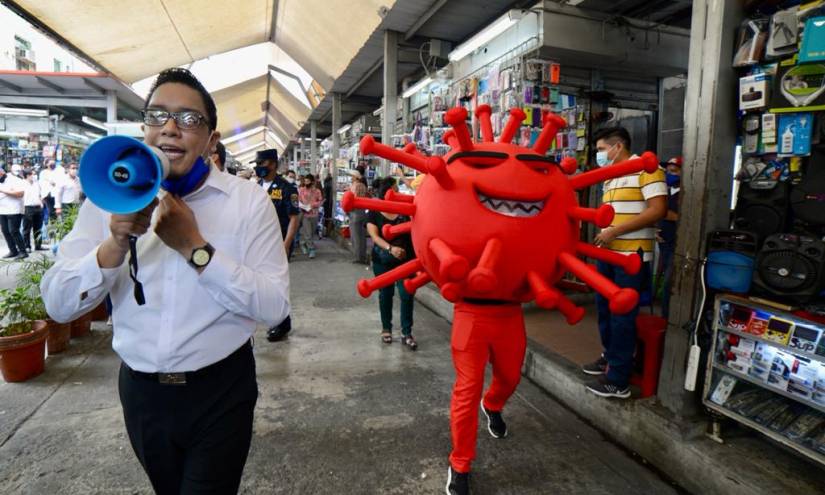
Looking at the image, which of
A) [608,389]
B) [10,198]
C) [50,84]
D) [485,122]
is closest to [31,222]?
[10,198]

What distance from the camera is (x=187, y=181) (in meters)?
1.33

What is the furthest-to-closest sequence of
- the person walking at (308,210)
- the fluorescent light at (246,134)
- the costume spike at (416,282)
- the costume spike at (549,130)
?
the fluorescent light at (246,134) < the person walking at (308,210) < the costume spike at (416,282) < the costume spike at (549,130)

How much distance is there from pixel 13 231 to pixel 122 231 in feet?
33.1

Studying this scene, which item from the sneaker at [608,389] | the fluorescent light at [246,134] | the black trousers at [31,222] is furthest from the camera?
the fluorescent light at [246,134]

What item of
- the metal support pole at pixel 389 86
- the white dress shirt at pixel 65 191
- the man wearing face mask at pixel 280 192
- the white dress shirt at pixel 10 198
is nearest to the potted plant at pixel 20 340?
the man wearing face mask at pixel 280 192

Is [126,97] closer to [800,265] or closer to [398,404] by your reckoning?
[398,404]

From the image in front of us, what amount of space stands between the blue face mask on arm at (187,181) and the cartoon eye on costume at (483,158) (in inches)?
36.1

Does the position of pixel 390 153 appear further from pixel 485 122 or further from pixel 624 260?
pixel 624 260

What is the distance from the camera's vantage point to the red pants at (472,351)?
2.27 m

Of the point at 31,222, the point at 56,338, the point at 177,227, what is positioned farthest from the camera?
the point at 31,222

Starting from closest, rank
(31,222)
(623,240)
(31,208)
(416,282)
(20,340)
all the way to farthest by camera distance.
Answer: (416,282) → (623,240) → (20,340) → (31,208) → (31,222)

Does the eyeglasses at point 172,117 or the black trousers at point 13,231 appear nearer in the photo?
the eyeglasses at point 172,117

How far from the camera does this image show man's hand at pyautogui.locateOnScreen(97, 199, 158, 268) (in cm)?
113

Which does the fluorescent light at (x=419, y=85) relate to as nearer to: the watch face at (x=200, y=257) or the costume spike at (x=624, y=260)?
the costume spike at (x=624, y=260)
